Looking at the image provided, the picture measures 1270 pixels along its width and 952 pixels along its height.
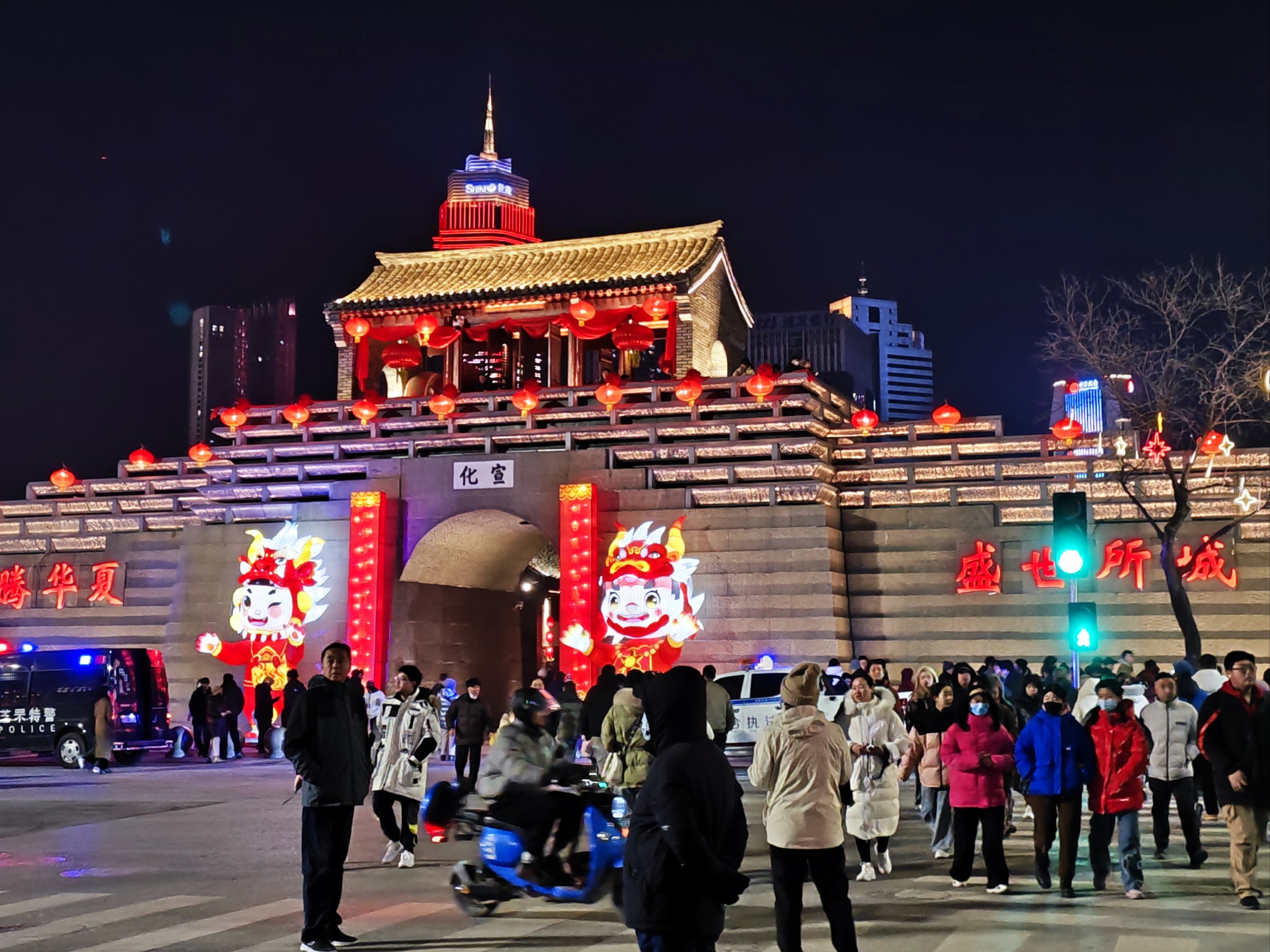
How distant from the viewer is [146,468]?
109ft

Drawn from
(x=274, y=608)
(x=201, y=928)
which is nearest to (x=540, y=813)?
(x=201, y=928)

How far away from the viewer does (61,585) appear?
108 feet

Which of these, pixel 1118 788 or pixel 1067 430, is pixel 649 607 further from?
pixel 1118 788

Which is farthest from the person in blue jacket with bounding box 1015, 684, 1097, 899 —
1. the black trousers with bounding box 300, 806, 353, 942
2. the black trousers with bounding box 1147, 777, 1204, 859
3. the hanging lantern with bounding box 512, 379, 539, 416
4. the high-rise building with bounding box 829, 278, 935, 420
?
the high-rise building with bounding box 829, 278, 935, 420

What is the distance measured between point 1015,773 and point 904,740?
2562 millimetres

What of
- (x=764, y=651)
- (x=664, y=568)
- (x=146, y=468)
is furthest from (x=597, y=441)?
(x=146, y=468)

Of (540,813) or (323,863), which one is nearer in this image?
(323,863)

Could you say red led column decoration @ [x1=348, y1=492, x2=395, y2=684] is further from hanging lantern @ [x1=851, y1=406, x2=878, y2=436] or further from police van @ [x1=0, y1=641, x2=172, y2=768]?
hanging lantern @ [x1=851, y1=406, x2=878, y2=436]

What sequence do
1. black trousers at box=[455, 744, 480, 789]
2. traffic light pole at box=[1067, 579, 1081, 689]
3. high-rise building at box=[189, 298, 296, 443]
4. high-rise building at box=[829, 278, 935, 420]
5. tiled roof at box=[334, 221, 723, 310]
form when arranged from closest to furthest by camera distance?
black trousers at box=[455, 744, 480, 789] < traffic light pole at box=[1067, 579, 1081, 689] < tiled roof at box=[334, 221, 723, 310] < high-rise building at box=[189, 298, 296, 443] < high-rise building at box=[829, 278, 935, 420]

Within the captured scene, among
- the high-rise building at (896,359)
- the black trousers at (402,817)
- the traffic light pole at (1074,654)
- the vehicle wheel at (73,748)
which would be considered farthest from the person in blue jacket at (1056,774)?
the high-rise building at (896,359)

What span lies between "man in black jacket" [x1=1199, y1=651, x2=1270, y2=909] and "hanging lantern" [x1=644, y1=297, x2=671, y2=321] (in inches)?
825

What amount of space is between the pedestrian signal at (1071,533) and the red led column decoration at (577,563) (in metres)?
12.3

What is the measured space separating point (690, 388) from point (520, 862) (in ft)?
59.9

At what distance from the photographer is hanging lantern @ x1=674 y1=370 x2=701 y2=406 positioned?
26.8 meters
